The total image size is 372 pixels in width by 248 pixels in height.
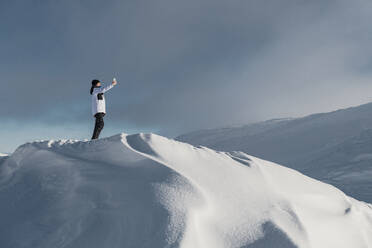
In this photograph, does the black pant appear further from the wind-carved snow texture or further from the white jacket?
the wind-carved snow texture

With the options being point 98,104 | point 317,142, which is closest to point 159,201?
point 98,104

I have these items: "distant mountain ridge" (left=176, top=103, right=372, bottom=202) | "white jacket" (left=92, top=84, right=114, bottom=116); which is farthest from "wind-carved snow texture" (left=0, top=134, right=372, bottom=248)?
"distant mountain ridge" (left=176, top=103, right=372, bottom=202)

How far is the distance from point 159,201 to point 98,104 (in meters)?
4.82

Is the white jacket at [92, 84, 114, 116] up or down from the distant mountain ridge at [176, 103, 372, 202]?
up

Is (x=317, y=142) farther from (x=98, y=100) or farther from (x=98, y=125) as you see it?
(x=98, y=100)

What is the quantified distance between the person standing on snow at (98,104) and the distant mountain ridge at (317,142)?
40.9ft

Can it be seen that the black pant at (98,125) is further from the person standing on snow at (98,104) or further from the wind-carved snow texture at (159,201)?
the wind-carved snow texture at (159,201)

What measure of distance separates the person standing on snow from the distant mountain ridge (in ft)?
40.9

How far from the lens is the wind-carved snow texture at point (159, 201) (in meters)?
3.32

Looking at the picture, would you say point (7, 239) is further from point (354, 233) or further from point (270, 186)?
point (354, 233)

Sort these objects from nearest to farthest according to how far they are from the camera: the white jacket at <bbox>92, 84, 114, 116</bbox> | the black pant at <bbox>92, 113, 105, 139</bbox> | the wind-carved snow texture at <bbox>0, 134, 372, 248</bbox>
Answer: the wind-carved snow texture at <bbox>0, 134, 372, 248</bbox> < the white jacket at <bbox>92, 84, 114, 116</bbox> < the black pant at <bbox>92, 113, 105, 139</bbox>

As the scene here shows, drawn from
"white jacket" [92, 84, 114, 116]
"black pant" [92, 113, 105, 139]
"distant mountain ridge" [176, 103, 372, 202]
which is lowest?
"distant mountain ridge" [176, 103, 372, 202]

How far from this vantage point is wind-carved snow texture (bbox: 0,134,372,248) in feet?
10.9

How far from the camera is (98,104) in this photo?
7934 mm
